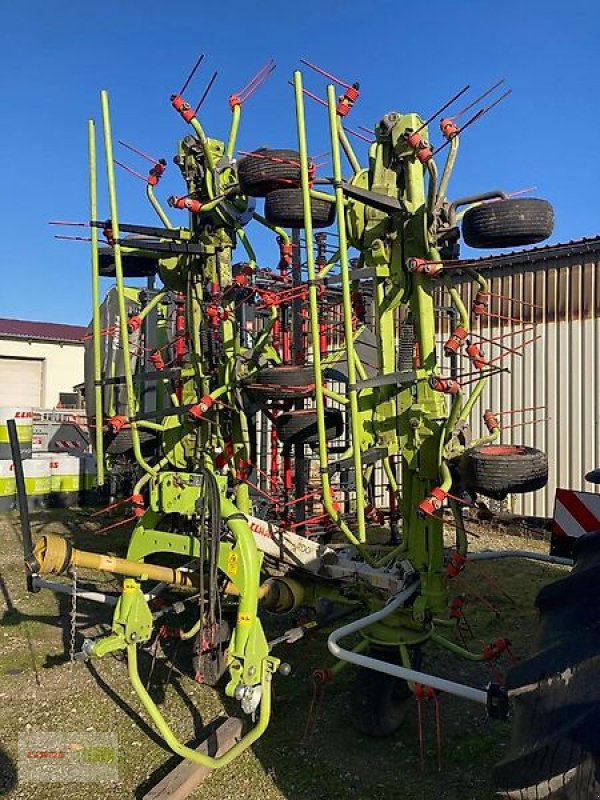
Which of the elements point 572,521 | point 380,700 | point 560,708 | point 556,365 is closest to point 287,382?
point 380,700

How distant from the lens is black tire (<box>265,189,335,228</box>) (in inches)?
166

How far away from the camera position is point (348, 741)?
4.05m

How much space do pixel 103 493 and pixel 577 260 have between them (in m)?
8.41

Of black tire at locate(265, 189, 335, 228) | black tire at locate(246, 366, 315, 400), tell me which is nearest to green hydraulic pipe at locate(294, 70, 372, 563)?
black tire at locate(265, 189, 335, 228)

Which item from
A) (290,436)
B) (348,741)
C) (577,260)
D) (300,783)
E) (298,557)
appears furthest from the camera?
(577,260)

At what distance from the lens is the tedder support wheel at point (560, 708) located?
1.92 meters

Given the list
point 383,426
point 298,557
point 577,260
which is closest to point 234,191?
point 383,426

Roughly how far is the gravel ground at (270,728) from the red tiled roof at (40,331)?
25.7 meters

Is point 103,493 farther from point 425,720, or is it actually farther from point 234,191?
point 425,720

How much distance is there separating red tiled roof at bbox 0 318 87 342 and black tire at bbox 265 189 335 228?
2658 cm

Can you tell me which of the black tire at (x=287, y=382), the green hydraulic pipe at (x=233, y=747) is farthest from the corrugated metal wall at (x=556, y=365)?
the green hydraulic pipe at (x=233, y=747)

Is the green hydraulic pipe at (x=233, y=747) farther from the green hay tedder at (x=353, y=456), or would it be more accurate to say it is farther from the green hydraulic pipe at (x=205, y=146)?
the green hydraulic pipe at (x=205, y=146)

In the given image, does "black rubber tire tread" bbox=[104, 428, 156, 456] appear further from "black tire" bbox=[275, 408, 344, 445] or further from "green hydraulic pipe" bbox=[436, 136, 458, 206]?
"green hydraulic pipe" bbox=[436, 136, 458, 206]

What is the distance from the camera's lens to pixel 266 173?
4.47 metres
